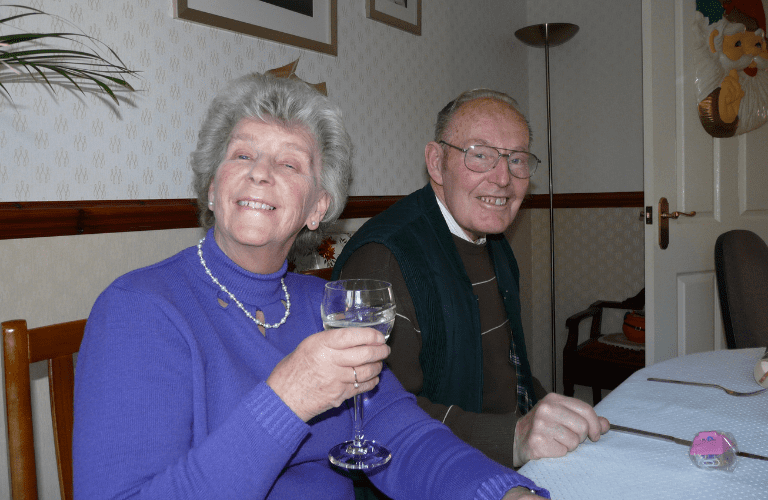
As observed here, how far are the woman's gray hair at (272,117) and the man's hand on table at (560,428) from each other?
635 millimetres

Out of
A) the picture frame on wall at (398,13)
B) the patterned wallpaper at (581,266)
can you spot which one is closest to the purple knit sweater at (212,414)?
the picture frame on wall at (398,13)

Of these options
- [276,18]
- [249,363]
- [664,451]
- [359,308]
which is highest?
[276,18]

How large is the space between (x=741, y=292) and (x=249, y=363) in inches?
67.2

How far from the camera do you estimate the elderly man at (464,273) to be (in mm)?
1312

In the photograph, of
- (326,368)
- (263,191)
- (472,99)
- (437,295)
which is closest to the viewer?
(326,368)

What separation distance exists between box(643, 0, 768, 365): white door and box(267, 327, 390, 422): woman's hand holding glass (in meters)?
2.30

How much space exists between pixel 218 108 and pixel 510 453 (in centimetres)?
90

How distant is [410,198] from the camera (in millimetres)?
1687

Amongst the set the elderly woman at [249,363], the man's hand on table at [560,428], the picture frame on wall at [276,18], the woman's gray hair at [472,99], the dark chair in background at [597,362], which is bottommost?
the dark chair in background at [597,362]

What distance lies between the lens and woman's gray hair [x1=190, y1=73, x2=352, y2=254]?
3.65 feet

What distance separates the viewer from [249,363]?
3.28ft

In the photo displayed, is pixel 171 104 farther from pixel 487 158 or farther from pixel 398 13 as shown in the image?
pixel 398 13

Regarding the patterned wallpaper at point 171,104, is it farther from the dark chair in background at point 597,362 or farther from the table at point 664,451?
the table at point 664,451

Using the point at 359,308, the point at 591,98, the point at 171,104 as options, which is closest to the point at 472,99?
the point at 171,104
